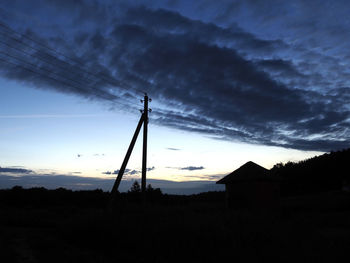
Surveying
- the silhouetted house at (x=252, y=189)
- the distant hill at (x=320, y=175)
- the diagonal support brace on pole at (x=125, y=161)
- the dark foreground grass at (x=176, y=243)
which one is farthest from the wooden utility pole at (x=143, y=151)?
the distant hill at (x=320, y=175)

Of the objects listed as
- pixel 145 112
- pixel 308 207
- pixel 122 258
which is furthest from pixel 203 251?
pixel 308 207

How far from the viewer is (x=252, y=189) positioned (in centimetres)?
2534

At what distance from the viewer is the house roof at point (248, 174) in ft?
83.4

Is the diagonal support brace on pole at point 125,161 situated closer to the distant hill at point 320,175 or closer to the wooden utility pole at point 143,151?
the wooden utility pole at point 143,151

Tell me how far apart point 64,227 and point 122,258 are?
6.33 meters

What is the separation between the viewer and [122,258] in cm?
903

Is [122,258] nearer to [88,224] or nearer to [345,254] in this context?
[88,224]

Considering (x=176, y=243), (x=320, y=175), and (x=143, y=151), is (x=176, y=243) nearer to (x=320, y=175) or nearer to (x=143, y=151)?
(x=143, y=151)

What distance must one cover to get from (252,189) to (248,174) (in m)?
1.48

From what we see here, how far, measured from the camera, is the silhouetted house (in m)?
25.2

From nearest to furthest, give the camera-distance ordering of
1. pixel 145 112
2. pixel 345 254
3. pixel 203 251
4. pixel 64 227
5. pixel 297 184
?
pixel 345 254
pixel 203 251
pixel 64 227
pixel 145 112
pixel 297 184

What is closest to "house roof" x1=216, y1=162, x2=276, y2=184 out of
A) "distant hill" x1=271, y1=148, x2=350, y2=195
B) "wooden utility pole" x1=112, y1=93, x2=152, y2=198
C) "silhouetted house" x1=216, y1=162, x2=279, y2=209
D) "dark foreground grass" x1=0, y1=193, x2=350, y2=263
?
"silhouetted house" x1=216, y1=162, x2=279, y2=209

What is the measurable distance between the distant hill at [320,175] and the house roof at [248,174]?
34690 millimetres

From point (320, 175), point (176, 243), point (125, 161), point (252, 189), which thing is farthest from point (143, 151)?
point (320, 175)
